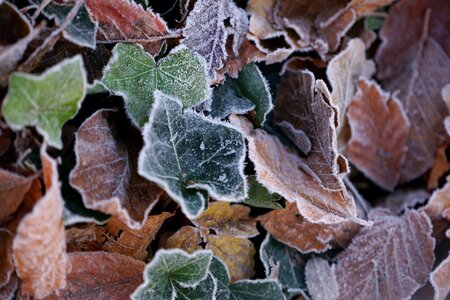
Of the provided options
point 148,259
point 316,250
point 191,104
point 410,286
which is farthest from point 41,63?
point 410,286

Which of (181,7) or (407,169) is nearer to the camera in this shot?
(181,7)

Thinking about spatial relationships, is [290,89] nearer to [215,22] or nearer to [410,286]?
[215,22]

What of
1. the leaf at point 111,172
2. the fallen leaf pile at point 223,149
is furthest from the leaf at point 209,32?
the leaf at point 111,172

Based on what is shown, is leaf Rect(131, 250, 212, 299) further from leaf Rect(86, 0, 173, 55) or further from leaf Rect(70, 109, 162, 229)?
leaf Rect(86, 0, 173, 55)

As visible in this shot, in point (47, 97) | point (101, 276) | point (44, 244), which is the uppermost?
point (47, 97)

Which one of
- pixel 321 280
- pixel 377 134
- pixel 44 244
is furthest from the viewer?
pixel 377 134

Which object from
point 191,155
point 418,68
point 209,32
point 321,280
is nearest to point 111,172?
point 191,155

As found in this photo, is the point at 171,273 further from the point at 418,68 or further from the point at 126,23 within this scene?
the point at 418,68

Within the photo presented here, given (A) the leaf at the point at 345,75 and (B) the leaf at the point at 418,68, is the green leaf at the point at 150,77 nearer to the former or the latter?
(A) the leaf at the point at 345,75
